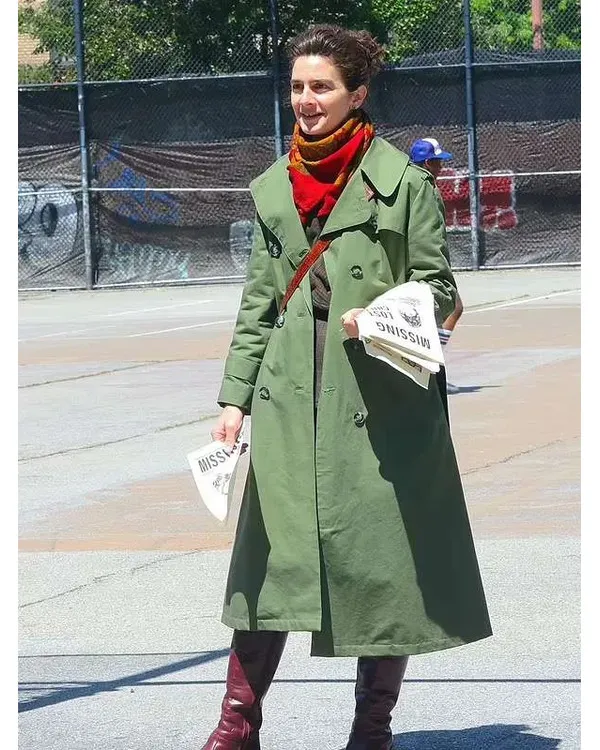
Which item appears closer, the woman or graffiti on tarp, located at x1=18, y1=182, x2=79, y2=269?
the woman

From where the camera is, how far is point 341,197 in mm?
4375

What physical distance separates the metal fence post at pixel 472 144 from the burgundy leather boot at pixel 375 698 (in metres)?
21.8

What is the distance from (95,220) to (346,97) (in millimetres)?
21986

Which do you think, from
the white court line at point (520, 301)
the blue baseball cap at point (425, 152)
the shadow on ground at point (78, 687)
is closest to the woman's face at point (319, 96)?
the shadow on ground at point (78, 687)

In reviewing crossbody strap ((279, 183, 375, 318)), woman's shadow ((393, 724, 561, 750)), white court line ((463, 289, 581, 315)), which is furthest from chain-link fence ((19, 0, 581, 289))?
crossbody strap ((279, 183, 375, 318))

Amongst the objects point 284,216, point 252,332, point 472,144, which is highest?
point 472,144

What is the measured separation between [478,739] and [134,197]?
72.1 feet

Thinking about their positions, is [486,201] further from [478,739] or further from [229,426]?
[229,426]

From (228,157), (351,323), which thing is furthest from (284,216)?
(228,157)

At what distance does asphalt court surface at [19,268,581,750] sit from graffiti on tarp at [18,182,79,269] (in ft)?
34.4

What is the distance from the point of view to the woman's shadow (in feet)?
15.5

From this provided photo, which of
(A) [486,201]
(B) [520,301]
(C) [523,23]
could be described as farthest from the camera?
(C) [523,23]

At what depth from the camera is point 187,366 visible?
14984 mm

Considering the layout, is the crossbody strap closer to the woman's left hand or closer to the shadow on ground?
the woman's left hand
